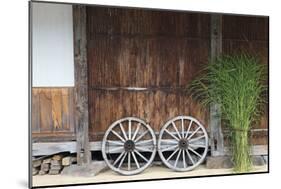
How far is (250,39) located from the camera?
2277 mm

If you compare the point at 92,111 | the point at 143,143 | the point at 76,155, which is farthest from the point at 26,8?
the point at 143,143

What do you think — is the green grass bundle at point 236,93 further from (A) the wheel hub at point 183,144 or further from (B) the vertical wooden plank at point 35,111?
(B) the vertical wooden plank at point 35,111

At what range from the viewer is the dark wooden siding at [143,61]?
2074 millimetres

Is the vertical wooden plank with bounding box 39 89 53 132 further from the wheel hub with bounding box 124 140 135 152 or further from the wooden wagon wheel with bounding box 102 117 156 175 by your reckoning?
the wheel hub with bounding box 124 140 135 152

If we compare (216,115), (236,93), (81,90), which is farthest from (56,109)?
(236,93)

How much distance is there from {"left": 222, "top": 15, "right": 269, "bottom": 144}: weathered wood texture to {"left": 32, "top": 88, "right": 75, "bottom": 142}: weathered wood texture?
931mm

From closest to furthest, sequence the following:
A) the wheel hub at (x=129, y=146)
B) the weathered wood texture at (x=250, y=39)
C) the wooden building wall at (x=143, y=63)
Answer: the wooden building wall at (x=143, y=63) < the wheel hub at (x=129, y=146) < the weathered wood texture at (x=250, y=39)

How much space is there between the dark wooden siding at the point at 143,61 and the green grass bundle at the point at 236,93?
8 cm

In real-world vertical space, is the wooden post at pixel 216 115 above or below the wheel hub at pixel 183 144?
above

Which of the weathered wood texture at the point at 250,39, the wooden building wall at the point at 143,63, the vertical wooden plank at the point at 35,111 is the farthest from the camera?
the weathered wood texture at the point at 250,39

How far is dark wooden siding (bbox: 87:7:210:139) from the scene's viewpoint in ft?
6.81

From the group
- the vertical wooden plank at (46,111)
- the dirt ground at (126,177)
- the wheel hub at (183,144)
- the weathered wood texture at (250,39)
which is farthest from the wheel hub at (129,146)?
the weathered wood texture at (250,39)

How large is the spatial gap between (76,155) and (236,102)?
36.9 inches

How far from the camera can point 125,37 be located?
212cm
